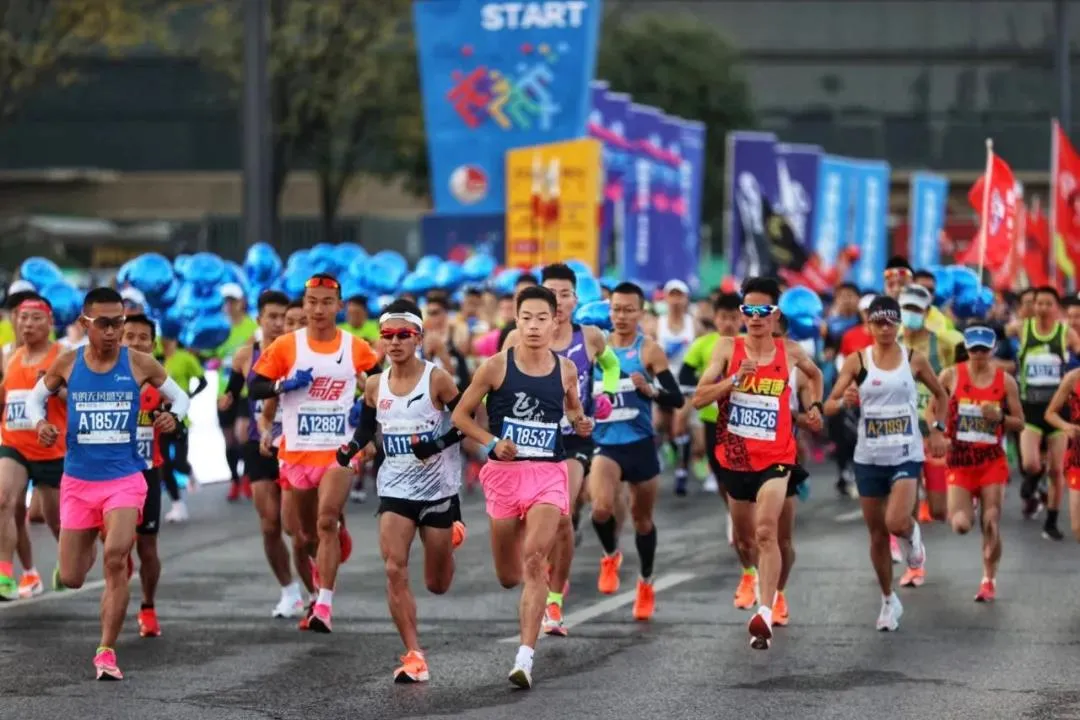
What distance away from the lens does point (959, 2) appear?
2744 inches

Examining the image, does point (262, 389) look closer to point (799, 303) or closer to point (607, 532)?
point (607, 532)

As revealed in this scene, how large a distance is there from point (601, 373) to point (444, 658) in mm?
2754

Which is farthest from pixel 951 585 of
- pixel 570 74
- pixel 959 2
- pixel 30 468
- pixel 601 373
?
pixel 959 2

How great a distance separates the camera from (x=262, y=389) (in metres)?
12.9

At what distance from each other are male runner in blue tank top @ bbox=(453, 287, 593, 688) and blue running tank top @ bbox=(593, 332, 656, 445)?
101 inches

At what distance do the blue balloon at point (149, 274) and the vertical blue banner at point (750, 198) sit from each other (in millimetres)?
16721

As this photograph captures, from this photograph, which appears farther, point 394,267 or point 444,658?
point 394,267

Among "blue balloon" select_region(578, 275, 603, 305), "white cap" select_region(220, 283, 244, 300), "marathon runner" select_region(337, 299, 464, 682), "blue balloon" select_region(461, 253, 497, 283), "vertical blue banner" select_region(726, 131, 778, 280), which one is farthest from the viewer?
"vertical blue banner" select_region(726, 131, 778, 280)

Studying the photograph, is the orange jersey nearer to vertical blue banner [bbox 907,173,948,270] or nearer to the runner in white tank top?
the runner in white tank top

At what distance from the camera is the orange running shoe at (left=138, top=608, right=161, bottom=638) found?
12703 millimetres

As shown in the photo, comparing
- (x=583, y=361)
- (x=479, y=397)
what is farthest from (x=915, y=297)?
(x=479, y=397)

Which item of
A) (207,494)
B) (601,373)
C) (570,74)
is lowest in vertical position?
(207,494)

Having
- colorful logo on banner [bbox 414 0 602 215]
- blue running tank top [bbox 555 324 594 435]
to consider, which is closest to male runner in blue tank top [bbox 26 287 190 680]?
blue running tank top [bbox 555 324 594 435]

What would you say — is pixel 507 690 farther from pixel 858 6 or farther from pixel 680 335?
pixel 858 6
